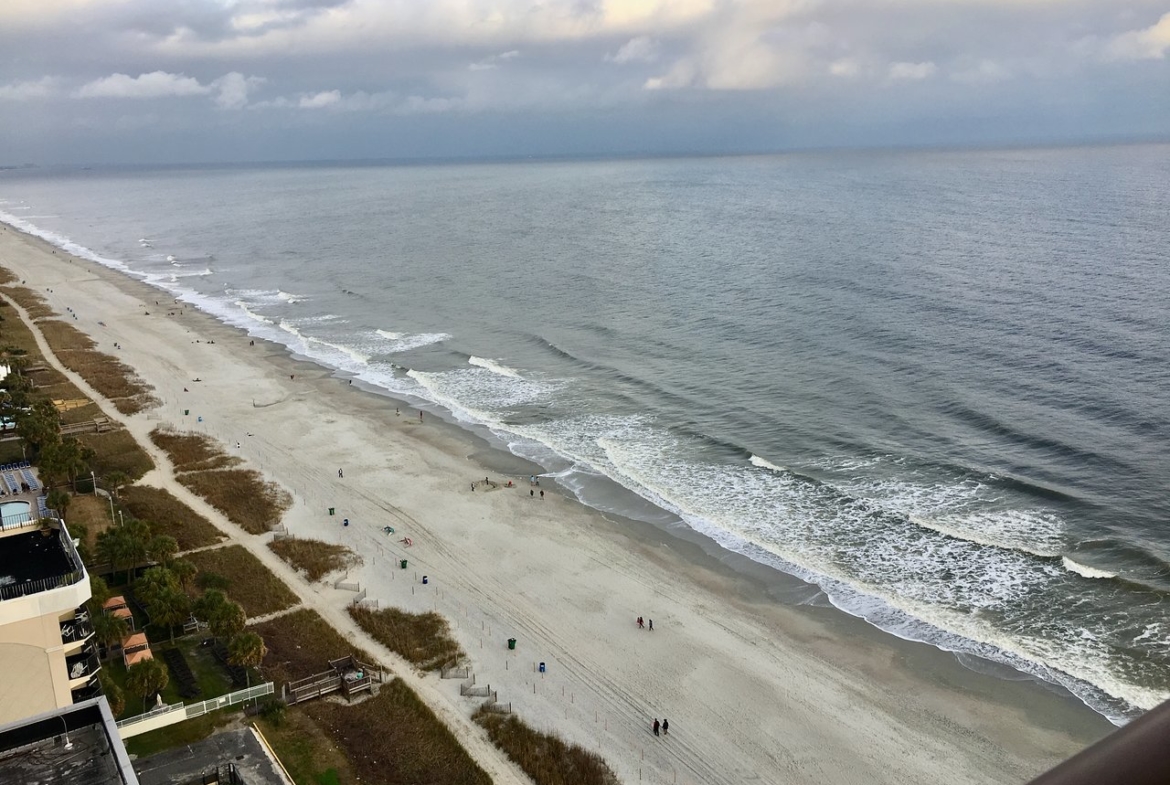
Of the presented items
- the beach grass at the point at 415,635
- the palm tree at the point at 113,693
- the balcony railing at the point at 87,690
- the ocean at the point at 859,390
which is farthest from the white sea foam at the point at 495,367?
the balcony railing at the point at 87,690

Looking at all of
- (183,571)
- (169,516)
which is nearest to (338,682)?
(183,571)

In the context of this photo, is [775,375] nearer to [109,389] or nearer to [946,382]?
[946,382]

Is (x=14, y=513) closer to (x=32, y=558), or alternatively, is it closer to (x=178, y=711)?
(x=32, y=558)

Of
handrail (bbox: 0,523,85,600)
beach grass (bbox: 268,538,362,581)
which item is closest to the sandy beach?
beach grass (bbox: 268,538,362,581)

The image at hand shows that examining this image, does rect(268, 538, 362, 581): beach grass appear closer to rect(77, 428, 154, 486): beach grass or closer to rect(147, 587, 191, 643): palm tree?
rect(147, 587, 191, 643): palm tree

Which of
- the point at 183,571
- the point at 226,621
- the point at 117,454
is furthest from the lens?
the point at 117,454
